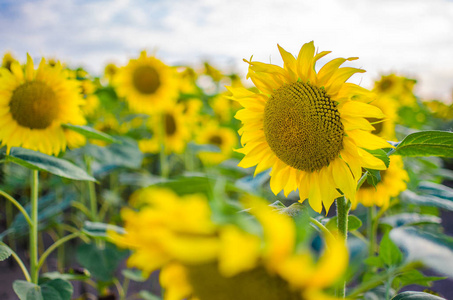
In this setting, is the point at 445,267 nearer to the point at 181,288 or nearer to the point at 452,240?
the point at 452,240

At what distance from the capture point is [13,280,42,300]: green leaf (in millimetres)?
758

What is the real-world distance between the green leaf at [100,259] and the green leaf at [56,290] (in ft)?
1.28

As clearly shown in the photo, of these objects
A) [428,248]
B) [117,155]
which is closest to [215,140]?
[117,155]

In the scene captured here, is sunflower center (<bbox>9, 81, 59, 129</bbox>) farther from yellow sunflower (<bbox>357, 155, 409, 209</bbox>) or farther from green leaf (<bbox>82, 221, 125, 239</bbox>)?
yellow sunflower (<bbox>357, 155, 409, 209</bbox>)

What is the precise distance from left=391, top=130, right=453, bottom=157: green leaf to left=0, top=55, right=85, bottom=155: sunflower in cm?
85

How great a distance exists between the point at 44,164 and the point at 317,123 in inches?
23.7

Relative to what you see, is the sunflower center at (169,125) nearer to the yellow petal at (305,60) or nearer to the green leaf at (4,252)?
the green leaf at (4,252)

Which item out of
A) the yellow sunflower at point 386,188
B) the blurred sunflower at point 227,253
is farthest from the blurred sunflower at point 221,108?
the blurred sunflower at point 227,253

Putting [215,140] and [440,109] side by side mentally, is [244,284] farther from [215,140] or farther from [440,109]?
[440,109]

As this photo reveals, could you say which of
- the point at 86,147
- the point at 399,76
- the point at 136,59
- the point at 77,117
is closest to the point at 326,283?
the point at 77,117

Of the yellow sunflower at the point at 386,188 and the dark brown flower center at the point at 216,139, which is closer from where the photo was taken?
the yellow sunflower at the point at 386,188

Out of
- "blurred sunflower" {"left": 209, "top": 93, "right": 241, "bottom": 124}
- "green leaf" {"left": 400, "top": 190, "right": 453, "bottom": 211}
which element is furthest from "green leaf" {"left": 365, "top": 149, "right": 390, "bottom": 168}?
"blurred sunflower" {"left": 209, "top": 93, "right": 241, "bottom": 124}

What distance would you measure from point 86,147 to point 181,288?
1.15 m

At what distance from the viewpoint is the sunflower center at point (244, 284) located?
0.98 feet
